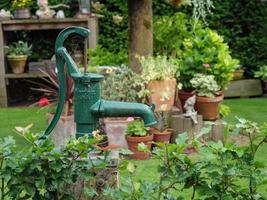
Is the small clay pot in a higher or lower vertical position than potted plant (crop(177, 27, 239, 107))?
lower

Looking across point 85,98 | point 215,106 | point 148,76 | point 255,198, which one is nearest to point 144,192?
point 255,198

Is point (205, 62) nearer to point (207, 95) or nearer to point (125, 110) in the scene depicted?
point (207, 95)

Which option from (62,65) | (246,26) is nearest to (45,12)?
(246,26)

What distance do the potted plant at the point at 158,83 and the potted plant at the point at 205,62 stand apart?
317 millimetres

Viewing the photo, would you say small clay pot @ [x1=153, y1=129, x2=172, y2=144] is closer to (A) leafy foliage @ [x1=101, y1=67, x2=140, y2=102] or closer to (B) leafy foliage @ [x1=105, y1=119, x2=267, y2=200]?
(A) leafy foliage @ [x1=101, y1=67, x2=140, y2=102]

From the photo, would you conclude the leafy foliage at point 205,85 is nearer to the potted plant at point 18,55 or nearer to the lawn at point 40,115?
the lawn at point 40,115

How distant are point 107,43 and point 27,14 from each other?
3.91 ft

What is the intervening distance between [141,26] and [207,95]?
948mm

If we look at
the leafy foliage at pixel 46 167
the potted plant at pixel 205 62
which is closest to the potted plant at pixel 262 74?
the potted plant at pixel 205 62

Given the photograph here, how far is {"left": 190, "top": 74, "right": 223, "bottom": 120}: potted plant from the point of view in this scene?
6.07 m

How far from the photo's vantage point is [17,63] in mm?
8461

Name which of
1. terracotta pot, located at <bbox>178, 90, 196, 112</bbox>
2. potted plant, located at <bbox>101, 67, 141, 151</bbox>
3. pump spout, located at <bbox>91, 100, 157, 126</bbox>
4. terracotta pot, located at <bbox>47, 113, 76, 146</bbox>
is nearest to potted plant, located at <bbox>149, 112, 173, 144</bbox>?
potted plant, located at <bbox>101, 67, 141, 151</bbox>

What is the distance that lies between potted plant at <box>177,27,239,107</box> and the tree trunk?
1.22 feet

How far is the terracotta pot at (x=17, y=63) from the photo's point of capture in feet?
27.6
